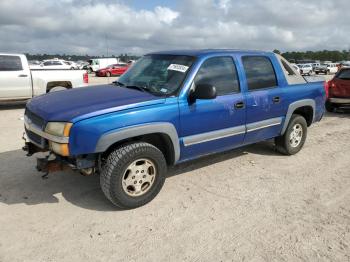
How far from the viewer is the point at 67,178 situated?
195 inches

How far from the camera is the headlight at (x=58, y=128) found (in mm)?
3606

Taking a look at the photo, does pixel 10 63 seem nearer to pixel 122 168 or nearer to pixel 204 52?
pixel 204 52

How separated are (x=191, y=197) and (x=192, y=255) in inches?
48.9

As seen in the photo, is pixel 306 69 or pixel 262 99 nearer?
pixel 262 99

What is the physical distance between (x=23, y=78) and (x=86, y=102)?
324 inches

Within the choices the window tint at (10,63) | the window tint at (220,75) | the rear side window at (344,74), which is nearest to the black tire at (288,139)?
the window tint at (220,75)

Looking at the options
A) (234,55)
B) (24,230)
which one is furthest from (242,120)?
(24,230)

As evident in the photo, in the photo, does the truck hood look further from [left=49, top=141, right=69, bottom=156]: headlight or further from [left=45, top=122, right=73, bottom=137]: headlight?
[left=49, top=141, right=69, bottom=156]: headlight

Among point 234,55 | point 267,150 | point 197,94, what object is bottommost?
point 267,150

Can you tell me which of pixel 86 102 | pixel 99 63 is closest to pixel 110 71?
pixel 99 63

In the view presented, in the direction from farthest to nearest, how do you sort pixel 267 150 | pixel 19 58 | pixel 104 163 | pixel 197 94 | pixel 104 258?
pixel 19 58 < pixel 267 150 < pixel 197 94 < pixel 104 163 < pixel 104 258

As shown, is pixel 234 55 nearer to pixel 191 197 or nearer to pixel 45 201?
pixel 191 197

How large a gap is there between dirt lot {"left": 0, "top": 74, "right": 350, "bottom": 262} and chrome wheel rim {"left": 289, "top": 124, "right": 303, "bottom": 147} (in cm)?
48

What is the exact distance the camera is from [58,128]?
368cm
